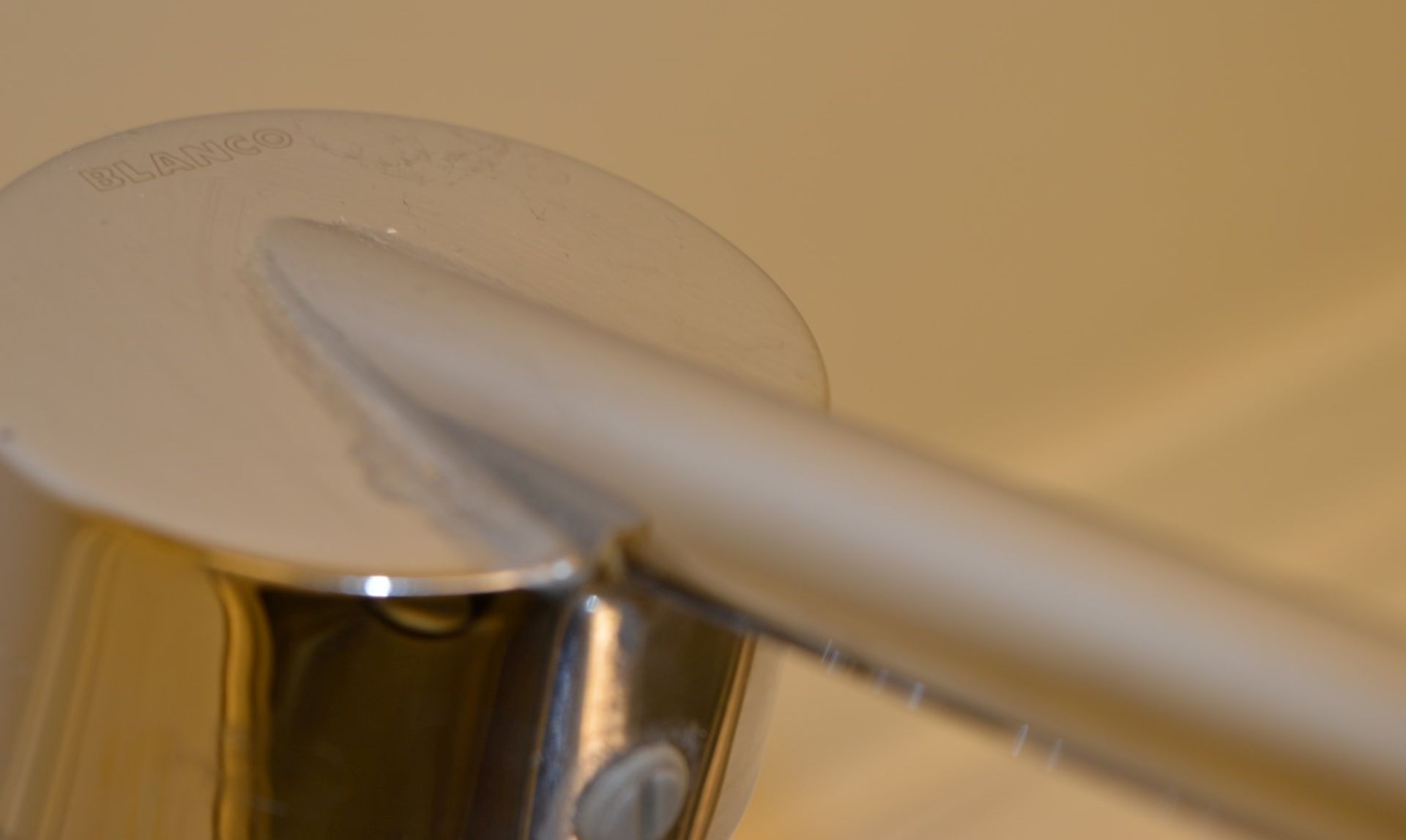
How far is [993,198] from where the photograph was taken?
0.55 metres

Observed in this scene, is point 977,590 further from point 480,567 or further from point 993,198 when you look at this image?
point 993,198

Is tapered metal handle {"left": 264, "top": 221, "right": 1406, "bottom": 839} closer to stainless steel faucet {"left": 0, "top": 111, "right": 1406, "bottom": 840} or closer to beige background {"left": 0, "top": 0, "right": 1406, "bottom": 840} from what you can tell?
stainless steel faucet {"left": 0, "top": 111, "right": 1406, "bottom": 840}

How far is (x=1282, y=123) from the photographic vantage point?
0.67m

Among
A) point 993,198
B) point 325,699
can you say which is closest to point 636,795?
point 325,699

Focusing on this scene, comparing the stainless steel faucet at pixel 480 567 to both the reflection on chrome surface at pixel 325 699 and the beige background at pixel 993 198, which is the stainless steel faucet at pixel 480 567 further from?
the beige background at pixel 993 198

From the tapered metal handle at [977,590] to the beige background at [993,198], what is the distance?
22cm

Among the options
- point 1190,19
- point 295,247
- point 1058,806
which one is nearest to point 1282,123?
point 1190,19

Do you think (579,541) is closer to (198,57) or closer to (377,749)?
(377,749)

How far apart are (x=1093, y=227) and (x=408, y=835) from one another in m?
0.50

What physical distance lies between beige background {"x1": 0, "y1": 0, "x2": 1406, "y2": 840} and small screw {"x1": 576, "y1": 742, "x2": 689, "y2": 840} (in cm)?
20

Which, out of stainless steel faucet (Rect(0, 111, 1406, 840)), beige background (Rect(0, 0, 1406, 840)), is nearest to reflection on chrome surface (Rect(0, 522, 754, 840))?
stainless steel faucet (Rect(0, 111, 1406, 840))

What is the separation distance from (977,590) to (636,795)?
0.23ft

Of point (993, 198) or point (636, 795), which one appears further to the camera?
point (993, 198)

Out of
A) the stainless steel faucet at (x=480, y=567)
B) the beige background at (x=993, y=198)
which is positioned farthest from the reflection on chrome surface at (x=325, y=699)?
the beige background at (x=993, y=198)
